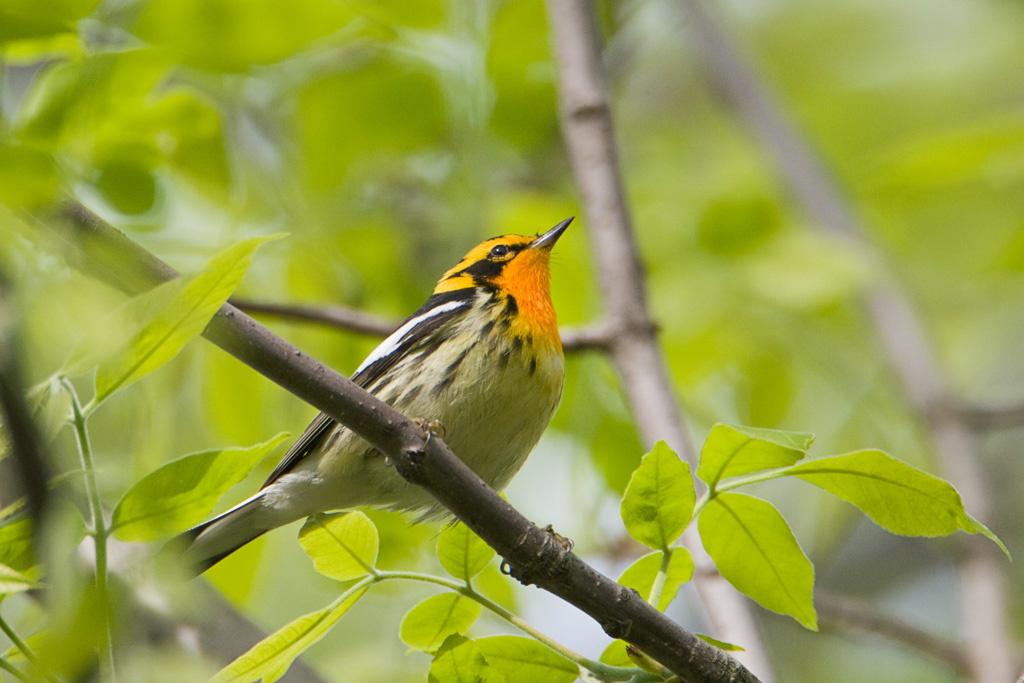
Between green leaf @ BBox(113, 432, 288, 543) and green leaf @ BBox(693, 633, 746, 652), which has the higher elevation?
green leaf @ BBox(693, 633, 746, 652)

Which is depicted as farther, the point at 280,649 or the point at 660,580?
the point at 660,580

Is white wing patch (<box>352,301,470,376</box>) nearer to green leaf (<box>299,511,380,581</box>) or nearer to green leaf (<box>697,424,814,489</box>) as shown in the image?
green leaf (<box>299,511,380,581</box>)

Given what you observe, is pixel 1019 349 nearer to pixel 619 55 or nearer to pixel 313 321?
pixel 619 55

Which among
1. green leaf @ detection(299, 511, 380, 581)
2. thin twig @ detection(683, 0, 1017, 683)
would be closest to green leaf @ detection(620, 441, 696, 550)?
green leaf @ detection(299, 511, 380, 581)

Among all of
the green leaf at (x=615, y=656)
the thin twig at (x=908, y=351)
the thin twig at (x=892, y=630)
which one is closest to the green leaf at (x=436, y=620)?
the green leaf at (x=615, y=656)

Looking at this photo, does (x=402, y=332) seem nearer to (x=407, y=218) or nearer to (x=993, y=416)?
(x=407, y=218)

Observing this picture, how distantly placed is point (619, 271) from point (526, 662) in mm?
2129

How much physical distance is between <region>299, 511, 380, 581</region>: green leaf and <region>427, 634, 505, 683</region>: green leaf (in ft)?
0.84

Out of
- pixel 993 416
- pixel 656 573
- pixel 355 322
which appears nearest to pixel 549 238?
pixel 355 322

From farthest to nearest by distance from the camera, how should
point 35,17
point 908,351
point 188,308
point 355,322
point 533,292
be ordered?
point 908,351 < point 533,292 < point 355,322 < point 35,17 < point 188,308

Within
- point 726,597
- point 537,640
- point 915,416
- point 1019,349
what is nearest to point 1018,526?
point 1019,349

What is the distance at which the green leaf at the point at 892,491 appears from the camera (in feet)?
5.88

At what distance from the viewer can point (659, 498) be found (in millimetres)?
1921

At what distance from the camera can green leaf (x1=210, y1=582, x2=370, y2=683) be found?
188cm
